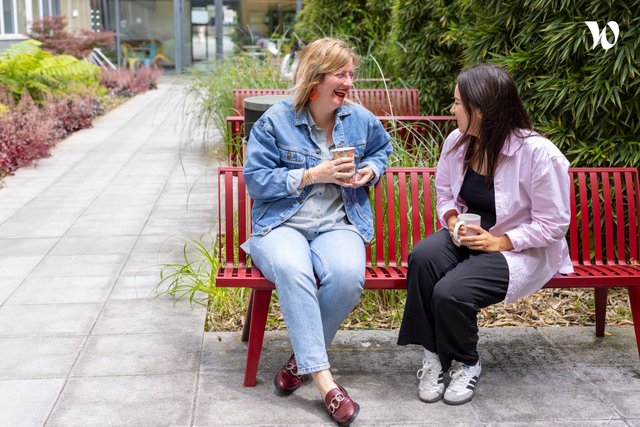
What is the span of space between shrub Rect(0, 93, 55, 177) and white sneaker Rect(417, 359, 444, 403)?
22.2 ft

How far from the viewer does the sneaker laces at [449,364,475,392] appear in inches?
142

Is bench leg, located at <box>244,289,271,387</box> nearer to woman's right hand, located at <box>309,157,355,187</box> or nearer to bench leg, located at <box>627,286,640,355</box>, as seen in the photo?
woman's right hand, located at <box>309,157,355,187</box>

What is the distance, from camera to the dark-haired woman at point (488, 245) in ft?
11.6

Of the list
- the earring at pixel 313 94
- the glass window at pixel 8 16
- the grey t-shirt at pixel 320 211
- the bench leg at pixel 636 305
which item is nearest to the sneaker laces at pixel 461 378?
the grey t-shirt at pixel 320 211

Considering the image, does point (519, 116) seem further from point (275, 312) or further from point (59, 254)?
point (59, 254)

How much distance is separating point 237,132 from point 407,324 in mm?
3989

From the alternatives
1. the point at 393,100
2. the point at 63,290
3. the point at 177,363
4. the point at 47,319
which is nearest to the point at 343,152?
the point at 177,363

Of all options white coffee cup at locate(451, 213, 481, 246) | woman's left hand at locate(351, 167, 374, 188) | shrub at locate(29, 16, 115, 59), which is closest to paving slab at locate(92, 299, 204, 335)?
woman's left hand at locate(351, 167, 374, 188)

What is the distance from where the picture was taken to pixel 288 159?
3.82 meters

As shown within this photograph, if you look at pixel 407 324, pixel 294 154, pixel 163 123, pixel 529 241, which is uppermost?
pixel 294 154

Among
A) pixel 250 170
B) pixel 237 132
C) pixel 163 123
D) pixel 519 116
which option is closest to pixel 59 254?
pixel 237 132

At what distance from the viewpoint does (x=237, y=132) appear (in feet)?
24.2

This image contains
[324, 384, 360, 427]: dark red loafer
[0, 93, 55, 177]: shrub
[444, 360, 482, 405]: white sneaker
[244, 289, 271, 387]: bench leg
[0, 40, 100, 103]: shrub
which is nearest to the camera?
[324, 384, 360, 427]: dark red loafer

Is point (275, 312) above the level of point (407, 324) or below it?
below
